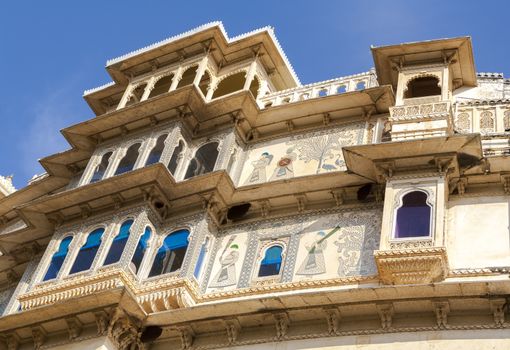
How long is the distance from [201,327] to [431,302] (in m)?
3.90

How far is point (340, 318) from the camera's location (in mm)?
14062

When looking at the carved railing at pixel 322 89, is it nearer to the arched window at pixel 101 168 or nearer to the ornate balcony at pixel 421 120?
the ornate balcony at pixel 421 120

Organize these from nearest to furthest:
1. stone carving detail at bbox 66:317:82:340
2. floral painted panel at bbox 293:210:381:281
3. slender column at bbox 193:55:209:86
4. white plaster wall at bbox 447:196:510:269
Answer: white plaster wall at bbox 447:196:510:269 → floral painted panel at bbox 293:210:381:281 → stone carving detail at bbox 66:317:82:340 → slender column at bbox 193:55:209:86

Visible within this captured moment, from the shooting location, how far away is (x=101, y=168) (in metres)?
19.3

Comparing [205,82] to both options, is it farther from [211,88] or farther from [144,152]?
[144,152]

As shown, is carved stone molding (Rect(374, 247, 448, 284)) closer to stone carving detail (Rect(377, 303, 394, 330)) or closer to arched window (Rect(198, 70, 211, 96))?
stone carving detail (Rect(377, 303, 394, 330))

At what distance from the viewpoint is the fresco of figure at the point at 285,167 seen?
17.5m

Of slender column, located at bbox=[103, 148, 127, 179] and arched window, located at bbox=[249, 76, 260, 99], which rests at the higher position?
arched window, located at bbox=[249, 76, 260, 99]

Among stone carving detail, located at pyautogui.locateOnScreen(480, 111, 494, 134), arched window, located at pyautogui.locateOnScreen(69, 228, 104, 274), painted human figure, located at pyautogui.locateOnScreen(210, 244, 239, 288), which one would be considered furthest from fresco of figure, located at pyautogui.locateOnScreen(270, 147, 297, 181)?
stone carving detail, located at pyautogui.locateOnScreen(480, 111, 494, 134)

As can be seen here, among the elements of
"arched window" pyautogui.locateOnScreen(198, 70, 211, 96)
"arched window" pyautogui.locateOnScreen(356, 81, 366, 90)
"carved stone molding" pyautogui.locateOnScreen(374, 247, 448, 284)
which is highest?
"arched window" pyautogui.locateOnScreen(198, 70, 211, 96)

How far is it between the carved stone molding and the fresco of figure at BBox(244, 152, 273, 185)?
4.24 metres

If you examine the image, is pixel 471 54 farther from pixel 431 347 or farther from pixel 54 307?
pixel 54 307

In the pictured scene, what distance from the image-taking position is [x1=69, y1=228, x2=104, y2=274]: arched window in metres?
16.8

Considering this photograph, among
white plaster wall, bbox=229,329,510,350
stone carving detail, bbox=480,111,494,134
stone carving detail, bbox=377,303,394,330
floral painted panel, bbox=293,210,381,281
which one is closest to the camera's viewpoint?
white plaster wall, bbox=229,329,510,350
